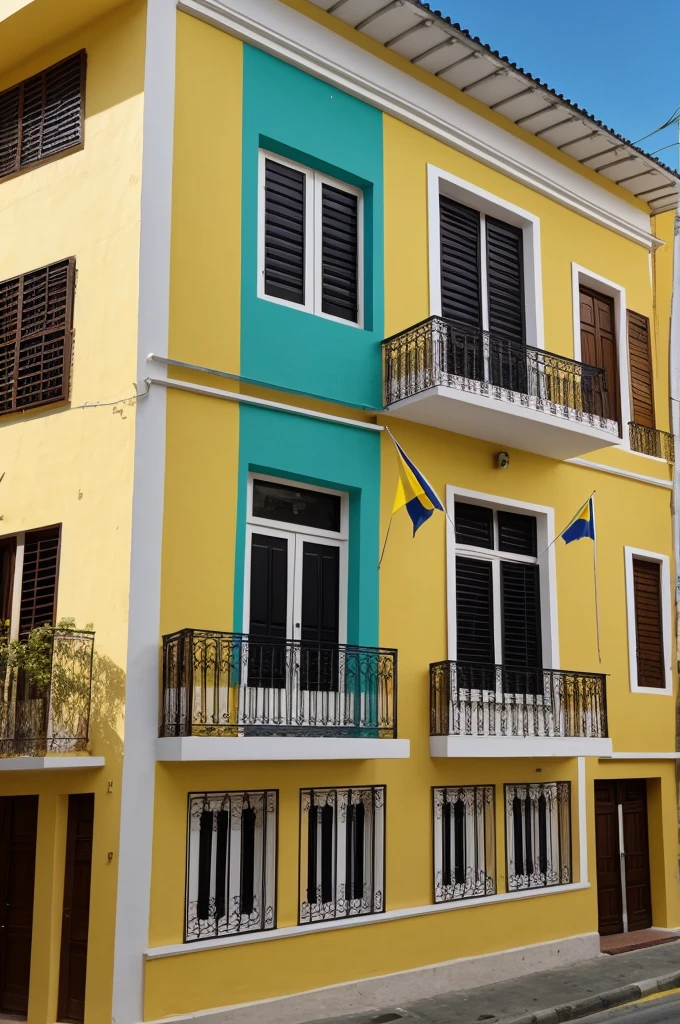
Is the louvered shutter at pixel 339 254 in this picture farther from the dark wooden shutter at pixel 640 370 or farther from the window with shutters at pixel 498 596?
the dark wooden shutter at pixel 640 370

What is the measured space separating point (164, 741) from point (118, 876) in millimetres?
1193

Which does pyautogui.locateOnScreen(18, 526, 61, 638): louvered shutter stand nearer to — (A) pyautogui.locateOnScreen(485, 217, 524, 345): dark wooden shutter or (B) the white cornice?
(B) the white cornice

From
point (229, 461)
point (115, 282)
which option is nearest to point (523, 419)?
point (229, 461)

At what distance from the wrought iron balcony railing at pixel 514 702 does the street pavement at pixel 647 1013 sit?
2968 mm

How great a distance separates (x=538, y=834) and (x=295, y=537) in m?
5.02

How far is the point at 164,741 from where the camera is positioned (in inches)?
384

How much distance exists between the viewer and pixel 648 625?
617 inches

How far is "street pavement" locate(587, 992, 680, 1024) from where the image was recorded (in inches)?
421

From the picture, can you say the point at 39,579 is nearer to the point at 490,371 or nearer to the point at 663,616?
the point at 490,371

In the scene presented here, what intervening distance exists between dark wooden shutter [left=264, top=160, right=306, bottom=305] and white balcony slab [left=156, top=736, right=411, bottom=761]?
4.83 meters

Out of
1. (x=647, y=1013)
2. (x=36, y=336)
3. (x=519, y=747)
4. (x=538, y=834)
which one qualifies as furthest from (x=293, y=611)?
(x=647, y=1013)

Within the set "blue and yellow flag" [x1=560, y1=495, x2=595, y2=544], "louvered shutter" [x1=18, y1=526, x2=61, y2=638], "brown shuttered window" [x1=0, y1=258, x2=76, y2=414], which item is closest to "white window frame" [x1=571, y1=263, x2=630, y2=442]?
"blue and yellow flag" [x1=560, y1=495, x2=595, y2=544]

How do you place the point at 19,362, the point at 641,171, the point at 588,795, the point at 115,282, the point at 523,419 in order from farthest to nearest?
the point at 641,171
the point at 588,795
the point at 523,419
the point at 19,362
the point at 115,282

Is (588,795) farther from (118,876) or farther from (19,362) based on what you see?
(19,362)
